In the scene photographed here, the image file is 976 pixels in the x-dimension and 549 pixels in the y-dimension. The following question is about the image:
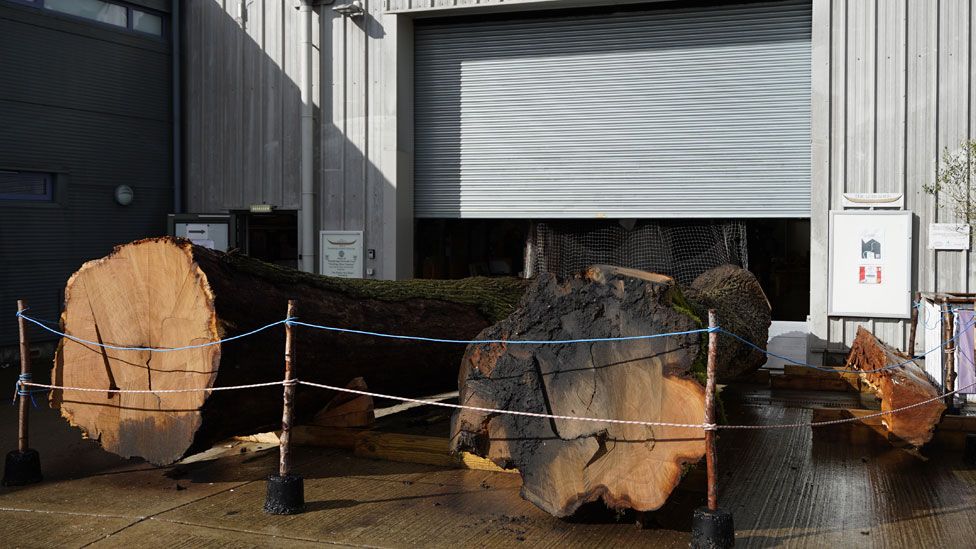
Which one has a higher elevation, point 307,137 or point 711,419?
point 307,137

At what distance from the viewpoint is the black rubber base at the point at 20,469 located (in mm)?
6176

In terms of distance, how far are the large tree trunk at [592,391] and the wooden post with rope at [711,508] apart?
17 centimetres

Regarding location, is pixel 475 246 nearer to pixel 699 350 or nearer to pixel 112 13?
pixel 112 13

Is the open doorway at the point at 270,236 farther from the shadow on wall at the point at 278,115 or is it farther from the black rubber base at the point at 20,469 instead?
the black rubber base at the point at 20,469

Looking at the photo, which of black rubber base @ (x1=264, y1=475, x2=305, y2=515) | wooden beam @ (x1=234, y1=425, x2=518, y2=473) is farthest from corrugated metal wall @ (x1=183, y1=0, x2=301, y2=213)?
black rubber base @ (x1=264, y1=475, x2=305, y2=515)

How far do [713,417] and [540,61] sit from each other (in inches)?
375

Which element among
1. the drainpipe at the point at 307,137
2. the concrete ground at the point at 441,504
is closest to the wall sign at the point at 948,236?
the concrete ground at the point at 441,504

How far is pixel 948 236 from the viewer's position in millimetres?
11102

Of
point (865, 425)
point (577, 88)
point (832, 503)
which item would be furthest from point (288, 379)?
point (577, 88)

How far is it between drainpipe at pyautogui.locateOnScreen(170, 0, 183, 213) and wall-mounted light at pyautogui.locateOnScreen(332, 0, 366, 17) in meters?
2.82

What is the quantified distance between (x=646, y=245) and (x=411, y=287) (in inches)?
240

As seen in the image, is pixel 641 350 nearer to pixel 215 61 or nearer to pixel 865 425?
pixel 865 425

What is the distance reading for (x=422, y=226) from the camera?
1472 cm

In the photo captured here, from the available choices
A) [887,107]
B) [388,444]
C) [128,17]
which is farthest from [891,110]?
[128,17]
